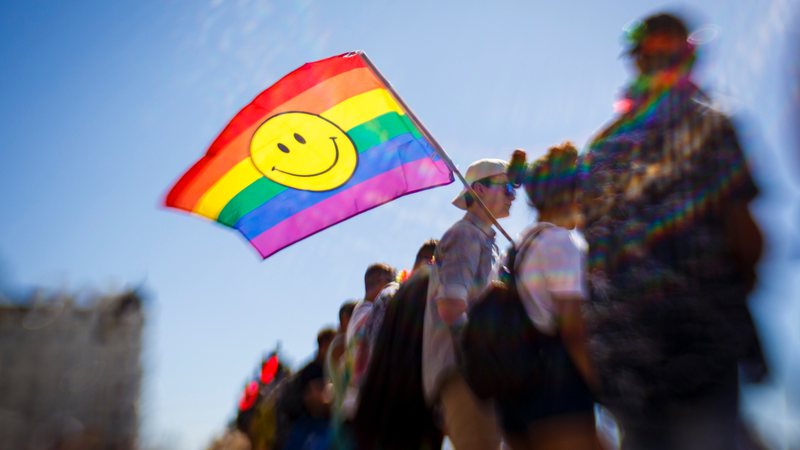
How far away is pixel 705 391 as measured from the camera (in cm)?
180

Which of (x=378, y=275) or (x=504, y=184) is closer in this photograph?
(x=504, y=184)

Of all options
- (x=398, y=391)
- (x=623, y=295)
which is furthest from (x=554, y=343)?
(x=398, y=391)

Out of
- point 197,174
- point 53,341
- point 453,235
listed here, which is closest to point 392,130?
point 197,174

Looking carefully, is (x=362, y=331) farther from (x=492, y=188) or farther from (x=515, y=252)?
(x=515, y=252)

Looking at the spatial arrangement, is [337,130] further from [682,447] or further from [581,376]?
[682,447]

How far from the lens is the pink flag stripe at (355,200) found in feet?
16.7

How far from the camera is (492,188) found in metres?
3.82

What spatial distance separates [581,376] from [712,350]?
0.56 m

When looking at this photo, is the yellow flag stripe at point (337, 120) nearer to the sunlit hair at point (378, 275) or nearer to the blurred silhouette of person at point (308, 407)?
the sunlit hair at point (378, 275)

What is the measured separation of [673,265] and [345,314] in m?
3.57

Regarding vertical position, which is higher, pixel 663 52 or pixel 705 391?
pixel 663 52

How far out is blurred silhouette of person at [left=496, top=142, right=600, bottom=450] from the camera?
7.47 feet

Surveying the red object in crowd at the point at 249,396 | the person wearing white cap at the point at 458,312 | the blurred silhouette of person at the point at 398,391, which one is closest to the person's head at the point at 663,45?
the person wearing white cap at the point at 458,312

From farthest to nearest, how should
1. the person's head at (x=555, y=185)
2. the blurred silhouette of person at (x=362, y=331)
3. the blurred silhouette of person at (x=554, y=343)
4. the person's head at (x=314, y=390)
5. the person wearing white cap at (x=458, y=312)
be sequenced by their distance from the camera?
the person's head at (x=314, y=390) → the blurred silhouette of person at (x=362, y=331) → the person wearing white cap at (x=458, y=312) → the person's head at (x=555, y=185) → the blurred silhouette of person at (x=554, y=343)
